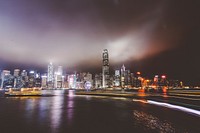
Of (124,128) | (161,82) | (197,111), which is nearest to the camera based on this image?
(124,128)

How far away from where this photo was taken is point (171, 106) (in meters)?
20.2

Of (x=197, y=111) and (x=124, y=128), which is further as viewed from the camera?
(x=197, y=111)

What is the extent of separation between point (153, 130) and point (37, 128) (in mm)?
7296

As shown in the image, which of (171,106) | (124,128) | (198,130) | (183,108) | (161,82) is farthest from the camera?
(161,82)

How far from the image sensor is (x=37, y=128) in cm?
1048

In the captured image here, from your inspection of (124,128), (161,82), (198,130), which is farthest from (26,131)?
(161,82)

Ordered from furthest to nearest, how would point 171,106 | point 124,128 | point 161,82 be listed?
point 161,82 < point 171,106 < point 124,128

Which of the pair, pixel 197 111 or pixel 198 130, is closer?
pixel 198 130

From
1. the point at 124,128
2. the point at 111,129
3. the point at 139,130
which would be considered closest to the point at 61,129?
the point at 111,129

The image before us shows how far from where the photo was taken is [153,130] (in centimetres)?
979

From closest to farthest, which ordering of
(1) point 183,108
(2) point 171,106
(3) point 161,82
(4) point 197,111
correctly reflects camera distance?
(4) point 197,111
(1) point 183,108
(2) point 171,106
(3) point 161,82

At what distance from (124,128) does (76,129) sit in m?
3.05

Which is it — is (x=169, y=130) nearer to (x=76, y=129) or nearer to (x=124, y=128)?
(x=124, y=128)

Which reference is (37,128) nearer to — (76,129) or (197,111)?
(76,129)
